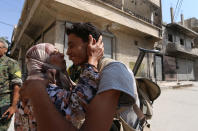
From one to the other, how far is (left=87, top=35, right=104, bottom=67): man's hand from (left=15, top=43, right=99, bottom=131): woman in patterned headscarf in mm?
58

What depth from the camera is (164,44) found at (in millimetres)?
14680

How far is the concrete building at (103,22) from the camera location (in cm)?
580

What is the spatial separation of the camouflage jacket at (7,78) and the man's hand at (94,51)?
1722mm

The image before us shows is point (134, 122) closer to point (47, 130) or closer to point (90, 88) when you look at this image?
point (90, 88)

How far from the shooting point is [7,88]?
1.91m

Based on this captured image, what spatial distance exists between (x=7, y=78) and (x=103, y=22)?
6130 millimetres

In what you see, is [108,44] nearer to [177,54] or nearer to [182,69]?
[177,54]

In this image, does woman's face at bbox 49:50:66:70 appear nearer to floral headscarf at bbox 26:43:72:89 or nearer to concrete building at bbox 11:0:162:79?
floral headscarf at bbox 26:43:72:89

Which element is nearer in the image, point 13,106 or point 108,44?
point 13,106

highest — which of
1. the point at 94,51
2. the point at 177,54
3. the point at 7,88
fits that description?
the point at 177,54

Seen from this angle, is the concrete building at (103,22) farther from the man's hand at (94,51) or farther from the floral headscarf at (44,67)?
the man's hand at (94,51)

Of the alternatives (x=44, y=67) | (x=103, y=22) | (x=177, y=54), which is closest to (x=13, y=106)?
(x=44, y=67)

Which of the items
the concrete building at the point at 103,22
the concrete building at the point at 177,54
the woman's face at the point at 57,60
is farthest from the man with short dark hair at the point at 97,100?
the concrete building at the point at 177,54

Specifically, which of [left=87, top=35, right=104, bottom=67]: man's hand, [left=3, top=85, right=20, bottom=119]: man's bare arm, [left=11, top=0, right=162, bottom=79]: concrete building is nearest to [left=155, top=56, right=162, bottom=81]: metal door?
[left=11, top=0, right=162, bottom=79]: concrete building
